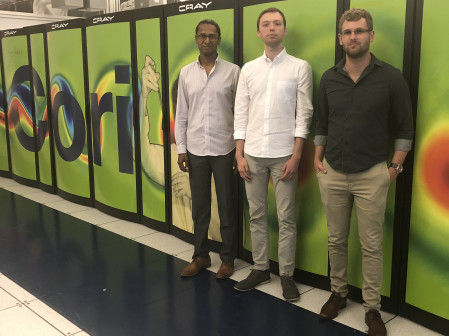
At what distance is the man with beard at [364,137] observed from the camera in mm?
2416

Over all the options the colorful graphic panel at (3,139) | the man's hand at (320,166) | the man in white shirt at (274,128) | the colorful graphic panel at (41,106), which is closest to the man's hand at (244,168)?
the man in white shirt at (274,128)

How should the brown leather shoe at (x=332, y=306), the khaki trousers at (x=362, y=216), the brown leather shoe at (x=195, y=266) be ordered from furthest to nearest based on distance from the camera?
1. the brown leather shoe at (x=195, y=266)
2. the brown leather shoe at (x=332, y=306)
3. the khaki trousers at (x=362, y=216)

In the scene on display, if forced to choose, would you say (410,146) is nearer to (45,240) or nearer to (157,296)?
(157,296)

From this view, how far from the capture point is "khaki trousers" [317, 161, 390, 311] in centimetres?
249

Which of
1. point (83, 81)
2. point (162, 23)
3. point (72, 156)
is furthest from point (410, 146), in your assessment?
point (72, 156)

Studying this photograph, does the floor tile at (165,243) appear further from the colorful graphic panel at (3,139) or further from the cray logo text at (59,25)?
the colorful graphic panel at (3,139)

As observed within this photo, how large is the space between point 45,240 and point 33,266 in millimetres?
619

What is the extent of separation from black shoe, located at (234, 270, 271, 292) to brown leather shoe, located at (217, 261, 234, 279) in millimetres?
163

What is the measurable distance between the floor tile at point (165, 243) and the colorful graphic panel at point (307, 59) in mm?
918

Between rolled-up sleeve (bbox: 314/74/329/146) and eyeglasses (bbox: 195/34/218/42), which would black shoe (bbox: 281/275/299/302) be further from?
eyeglasses (bbox: 195/34/218/42)

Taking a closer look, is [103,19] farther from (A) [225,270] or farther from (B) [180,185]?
(A) [225,270]

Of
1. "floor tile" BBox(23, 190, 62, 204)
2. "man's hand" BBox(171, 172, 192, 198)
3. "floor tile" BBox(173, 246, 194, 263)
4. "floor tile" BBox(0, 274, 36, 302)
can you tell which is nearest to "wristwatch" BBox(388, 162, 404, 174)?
"floor tile" BBox(173, 246, 194, 263)

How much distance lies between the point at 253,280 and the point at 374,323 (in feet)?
2.89

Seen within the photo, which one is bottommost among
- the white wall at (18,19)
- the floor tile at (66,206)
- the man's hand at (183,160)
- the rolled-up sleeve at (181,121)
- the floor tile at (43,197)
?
the floor tile at (43,197)
